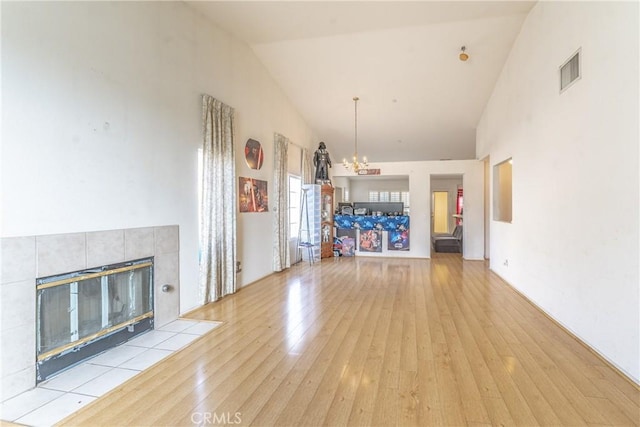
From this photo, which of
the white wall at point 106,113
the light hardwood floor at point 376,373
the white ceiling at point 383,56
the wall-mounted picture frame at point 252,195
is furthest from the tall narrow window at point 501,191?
the white wall at point 106,113

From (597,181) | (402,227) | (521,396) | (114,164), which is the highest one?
(114,164)

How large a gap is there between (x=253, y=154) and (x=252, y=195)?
719mm

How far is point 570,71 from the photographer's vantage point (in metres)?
3.47

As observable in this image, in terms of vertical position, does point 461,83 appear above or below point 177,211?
above

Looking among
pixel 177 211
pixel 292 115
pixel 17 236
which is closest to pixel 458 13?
pixel 292 115

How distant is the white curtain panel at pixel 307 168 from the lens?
26.3 ft

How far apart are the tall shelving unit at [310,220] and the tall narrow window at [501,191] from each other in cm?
382

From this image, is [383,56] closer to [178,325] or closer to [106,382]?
[178,325]

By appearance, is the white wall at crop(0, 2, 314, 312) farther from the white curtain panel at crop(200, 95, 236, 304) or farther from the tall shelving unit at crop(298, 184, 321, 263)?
the tall shelving unit at crop(298, 184, 321, 263)

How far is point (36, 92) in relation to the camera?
8.04 feet

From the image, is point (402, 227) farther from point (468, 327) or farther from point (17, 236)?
point (17, 236)

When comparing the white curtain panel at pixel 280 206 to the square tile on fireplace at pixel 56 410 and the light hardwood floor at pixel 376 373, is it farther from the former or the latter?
the square tile on fireplace at pixel 56 410

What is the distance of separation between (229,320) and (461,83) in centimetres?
614

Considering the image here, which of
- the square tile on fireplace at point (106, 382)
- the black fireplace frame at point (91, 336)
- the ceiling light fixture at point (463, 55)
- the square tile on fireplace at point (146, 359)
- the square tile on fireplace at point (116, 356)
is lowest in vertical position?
the square tile on fireplace at point (106, 382)
